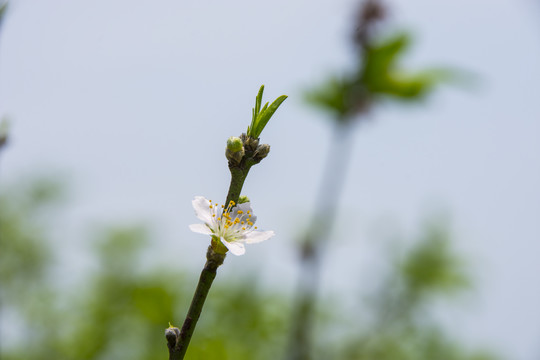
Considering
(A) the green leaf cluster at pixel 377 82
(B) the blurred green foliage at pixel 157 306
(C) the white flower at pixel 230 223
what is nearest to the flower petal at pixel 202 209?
(C) the white flower at pixel 230 223

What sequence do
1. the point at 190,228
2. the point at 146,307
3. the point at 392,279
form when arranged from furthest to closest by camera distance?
the point at 392,279 < the point at 146,307 < the point at 190,228

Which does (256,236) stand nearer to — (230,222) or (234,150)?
(230,222)

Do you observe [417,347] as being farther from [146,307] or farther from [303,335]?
[303,335]

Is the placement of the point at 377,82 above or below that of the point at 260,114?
above

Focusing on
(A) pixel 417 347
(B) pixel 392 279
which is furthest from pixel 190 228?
(A) pixel 417 347

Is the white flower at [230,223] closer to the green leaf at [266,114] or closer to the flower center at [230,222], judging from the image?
the flower center at [230,222]

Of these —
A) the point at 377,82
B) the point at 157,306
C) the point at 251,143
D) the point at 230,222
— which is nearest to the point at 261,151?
the point at 251,143
